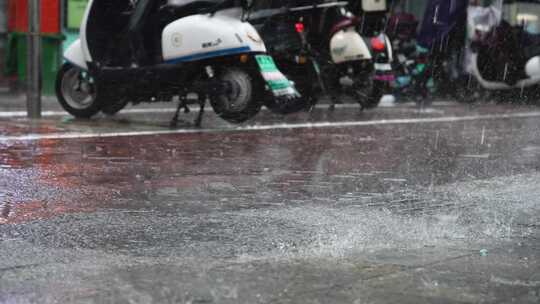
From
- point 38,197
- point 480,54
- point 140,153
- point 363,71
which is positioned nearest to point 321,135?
point 140,153

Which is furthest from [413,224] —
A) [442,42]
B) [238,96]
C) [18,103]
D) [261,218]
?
[442,42]

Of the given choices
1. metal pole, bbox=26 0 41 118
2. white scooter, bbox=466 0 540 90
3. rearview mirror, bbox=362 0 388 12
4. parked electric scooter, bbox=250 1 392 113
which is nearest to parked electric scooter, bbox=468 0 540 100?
white scooter, bbox=466 0 540 90

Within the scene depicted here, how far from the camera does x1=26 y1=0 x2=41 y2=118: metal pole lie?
38.5ft

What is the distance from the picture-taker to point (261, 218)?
5.80 meters

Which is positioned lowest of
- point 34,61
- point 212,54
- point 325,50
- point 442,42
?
point 442,42

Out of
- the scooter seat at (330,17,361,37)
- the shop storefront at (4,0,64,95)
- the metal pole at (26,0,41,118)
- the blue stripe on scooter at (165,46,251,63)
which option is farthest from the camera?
the shop storefront at (4,0,64,95)

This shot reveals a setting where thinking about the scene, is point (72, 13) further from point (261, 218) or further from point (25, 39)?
point (261, 218)

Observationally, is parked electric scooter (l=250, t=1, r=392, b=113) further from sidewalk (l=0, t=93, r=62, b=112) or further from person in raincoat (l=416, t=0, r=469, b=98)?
person in raincoat (l=416, t=0, r=469, b=98)

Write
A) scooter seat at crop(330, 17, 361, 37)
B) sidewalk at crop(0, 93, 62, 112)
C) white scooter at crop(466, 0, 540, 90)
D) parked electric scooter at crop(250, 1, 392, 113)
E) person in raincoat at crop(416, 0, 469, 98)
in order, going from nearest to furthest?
parked electric scooter at crop(250, 1, 392, 113), sidewalk at crop(0, 93, 62, 112), scooter seat at crop(330, 17, 361, 37), person in raincoat at crop(416, 0, 469, 98), white scooter at crop(466, 0, 540, 90)

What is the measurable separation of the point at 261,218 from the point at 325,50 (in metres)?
9.33

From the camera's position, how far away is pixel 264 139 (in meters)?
10.6

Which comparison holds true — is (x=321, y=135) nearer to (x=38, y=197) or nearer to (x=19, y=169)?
(x=19, y=169)

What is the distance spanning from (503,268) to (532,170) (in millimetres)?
4127

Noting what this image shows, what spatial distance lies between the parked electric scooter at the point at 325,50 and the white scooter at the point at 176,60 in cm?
126
